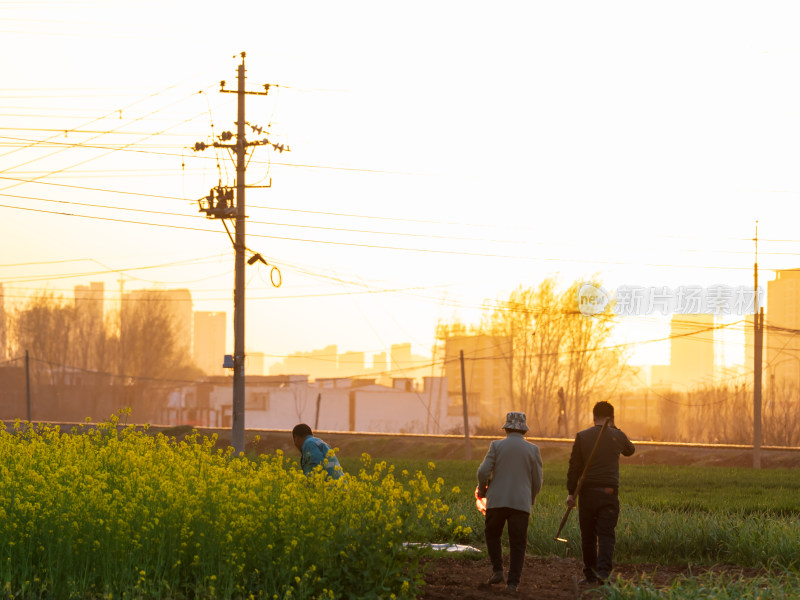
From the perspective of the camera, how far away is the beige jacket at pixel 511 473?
10719 mm

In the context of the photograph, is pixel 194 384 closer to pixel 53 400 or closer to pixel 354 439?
pixel 53 400

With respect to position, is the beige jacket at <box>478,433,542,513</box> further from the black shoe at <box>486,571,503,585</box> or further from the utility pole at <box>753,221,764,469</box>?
the utility pole at <box>753,221,764,469</box>

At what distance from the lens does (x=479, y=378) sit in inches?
5984

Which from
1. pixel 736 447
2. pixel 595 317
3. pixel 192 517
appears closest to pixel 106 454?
pixel 192 517

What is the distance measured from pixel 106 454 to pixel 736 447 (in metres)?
33.6

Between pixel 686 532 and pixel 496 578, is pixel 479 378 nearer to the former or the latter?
pixel 686 532

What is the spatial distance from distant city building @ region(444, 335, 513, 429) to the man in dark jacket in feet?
327

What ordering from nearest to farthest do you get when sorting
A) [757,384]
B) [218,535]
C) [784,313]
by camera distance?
[218,535] → [757,384] → [784,313]

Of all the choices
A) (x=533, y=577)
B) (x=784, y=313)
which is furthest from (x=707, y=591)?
(x=784, y=313)

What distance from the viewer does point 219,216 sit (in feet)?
102

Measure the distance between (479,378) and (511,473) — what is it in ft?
466

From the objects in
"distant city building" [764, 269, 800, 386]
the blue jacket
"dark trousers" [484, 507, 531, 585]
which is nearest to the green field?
the blue jacket

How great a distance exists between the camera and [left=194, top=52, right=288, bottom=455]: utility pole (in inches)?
1186

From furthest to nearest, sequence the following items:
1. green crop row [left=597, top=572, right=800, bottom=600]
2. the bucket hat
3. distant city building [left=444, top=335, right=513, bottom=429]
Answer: distant city building [left=444, top=335, right=513, bottom=429] → the bucket hat → green crop row [left=597, top=572, right=800, bottom=600]
